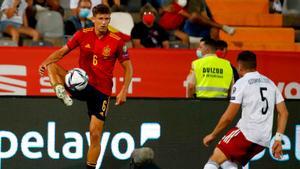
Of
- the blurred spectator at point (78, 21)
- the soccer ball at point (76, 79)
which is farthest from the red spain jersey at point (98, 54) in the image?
the blurred spectator at point (78, 21)

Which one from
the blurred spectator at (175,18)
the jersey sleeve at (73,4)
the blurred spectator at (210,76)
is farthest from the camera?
the blurred spectator at (175,18)

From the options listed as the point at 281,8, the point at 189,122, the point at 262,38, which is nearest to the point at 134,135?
the point at 189,122

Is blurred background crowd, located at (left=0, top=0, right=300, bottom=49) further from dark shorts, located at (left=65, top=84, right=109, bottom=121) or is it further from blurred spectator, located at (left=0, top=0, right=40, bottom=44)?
dark shorts, located at (left=65, top=84, right=109, bottom=121)

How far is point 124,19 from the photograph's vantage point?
17219 mm

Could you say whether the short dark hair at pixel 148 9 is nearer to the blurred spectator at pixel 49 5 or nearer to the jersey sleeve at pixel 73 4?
the jersey sleeve at pixel 73 4

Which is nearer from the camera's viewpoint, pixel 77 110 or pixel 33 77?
pixel 77 110

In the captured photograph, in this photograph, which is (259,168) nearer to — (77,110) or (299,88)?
(77,110)

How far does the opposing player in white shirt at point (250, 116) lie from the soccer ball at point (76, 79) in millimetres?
1817

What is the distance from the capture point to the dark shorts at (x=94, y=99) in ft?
40.7

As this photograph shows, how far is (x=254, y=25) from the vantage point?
19031mm

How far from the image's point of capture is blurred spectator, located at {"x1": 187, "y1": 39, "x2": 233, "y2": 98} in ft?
44.3

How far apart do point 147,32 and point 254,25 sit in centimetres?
280

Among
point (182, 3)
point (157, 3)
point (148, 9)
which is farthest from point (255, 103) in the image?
point (157, 3)

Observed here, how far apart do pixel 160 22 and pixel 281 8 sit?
3.07m
